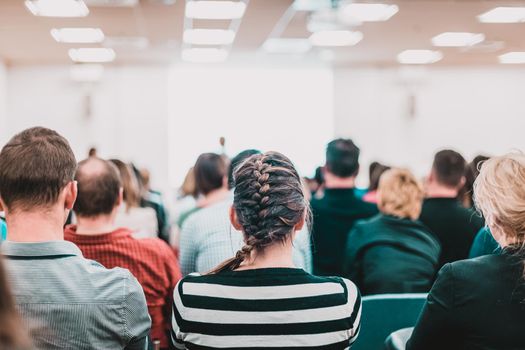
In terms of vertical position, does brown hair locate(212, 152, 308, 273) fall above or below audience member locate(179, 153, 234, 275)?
above

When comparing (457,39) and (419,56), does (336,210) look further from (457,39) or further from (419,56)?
(419,56)

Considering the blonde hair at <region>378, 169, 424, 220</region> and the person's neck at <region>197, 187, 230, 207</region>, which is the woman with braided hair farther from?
the person's neck at <region>197, 187, 230, 207</region>

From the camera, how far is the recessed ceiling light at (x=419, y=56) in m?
11.3

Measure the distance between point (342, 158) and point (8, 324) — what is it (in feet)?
10.8

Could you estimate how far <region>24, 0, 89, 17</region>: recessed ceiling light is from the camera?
7426mm

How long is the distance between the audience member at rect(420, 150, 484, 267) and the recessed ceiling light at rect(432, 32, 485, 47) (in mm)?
6400

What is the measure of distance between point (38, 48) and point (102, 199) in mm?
9018

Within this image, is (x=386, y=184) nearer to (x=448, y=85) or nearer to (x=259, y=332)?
(x=259, y=332)

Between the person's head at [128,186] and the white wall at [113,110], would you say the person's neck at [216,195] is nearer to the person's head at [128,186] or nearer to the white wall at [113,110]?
the person's head at [128,186]

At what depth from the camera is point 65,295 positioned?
5.08ft

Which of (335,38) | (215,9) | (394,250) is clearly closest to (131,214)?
(394,250)

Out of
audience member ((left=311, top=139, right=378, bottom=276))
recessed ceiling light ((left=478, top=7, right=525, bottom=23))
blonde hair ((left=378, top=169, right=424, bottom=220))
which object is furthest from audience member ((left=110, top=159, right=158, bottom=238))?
recessed ceiling light ((left=478, top=7, right=525, bottom=23))

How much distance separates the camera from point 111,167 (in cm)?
244

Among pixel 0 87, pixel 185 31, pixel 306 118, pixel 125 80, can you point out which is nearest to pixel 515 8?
pixel 185 31
